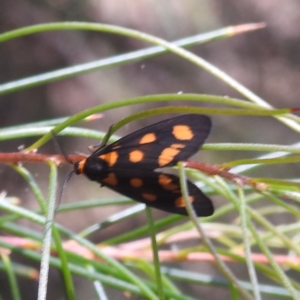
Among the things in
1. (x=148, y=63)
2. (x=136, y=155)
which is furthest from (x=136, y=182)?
(x=148, y=63)

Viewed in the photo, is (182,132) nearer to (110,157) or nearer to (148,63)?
(110,157)

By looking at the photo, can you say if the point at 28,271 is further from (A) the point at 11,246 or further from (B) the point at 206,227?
(B) the point at 206,227

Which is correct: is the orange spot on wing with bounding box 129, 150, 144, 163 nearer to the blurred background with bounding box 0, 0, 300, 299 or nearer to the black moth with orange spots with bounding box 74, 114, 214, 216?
the black moth with orange spots with bounding box 74, 114, 214, 216

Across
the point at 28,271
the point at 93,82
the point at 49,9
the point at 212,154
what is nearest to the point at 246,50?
the point at 212,154

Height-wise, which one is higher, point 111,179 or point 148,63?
point 148,63

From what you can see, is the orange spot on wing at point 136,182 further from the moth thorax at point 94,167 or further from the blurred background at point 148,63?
the blurred background at point 148,63

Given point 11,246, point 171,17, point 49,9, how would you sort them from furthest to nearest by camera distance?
point 171,17
point 49,9
point 11,246

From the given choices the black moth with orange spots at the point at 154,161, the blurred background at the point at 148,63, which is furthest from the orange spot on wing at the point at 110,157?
the blurred background at the point at 148,63
